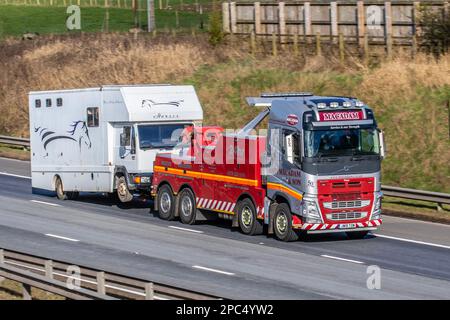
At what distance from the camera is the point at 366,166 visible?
24438 mm

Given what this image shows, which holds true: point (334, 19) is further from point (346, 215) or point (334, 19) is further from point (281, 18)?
point (346, 215)

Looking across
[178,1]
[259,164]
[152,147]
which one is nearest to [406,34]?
[152,147]

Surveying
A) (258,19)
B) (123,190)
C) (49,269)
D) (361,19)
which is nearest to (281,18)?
(258,19)

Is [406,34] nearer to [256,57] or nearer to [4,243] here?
[256,57]

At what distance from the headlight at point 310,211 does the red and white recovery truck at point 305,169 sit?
0.07ft

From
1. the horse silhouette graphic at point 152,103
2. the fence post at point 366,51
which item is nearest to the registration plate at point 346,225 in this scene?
the horse silhouette graphic at point 152,103

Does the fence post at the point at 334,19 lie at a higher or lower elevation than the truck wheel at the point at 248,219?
higher

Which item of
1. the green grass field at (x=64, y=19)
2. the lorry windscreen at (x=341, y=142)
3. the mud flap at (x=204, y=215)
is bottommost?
the mud flap at (x=204, y=215)

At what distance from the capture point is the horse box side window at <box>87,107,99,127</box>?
1256 inches

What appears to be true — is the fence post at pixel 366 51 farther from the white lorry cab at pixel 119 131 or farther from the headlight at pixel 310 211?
the headlight at pixel 310 211

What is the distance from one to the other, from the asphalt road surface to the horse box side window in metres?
2.54

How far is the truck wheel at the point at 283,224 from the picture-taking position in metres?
24.7

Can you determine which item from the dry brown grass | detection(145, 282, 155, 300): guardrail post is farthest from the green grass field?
detection(145, 282, 155, 300): guardrail post

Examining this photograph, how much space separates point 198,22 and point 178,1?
64.9 ft
